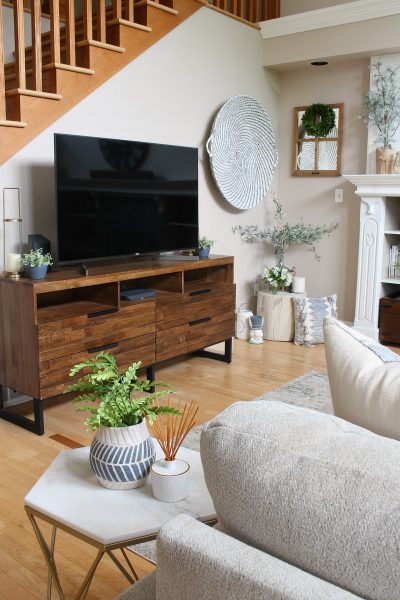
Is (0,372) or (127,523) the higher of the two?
(127,523)

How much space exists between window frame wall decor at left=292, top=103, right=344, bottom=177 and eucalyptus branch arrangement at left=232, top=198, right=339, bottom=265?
387mm

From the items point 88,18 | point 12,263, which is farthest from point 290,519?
point 88,18

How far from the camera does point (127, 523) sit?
1.37m

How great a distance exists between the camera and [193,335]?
160 inches

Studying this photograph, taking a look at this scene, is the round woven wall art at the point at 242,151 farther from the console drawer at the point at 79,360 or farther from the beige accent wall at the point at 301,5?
the console drawer at the point at 79,360

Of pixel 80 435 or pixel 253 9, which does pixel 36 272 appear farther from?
pixel 253 9

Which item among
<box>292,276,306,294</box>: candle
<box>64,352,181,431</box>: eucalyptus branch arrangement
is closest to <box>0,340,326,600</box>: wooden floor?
<box>292,276,306,294</box>: candle

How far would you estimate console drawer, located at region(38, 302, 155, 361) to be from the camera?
10.1 ft

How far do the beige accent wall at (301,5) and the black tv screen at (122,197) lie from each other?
2.11 m

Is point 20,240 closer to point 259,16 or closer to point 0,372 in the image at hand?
point 0,372

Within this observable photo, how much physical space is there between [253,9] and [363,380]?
478 centimetres

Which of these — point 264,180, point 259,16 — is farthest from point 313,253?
point 259,16

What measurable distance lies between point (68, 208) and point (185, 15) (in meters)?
1.92

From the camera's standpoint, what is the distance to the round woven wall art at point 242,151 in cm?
482
